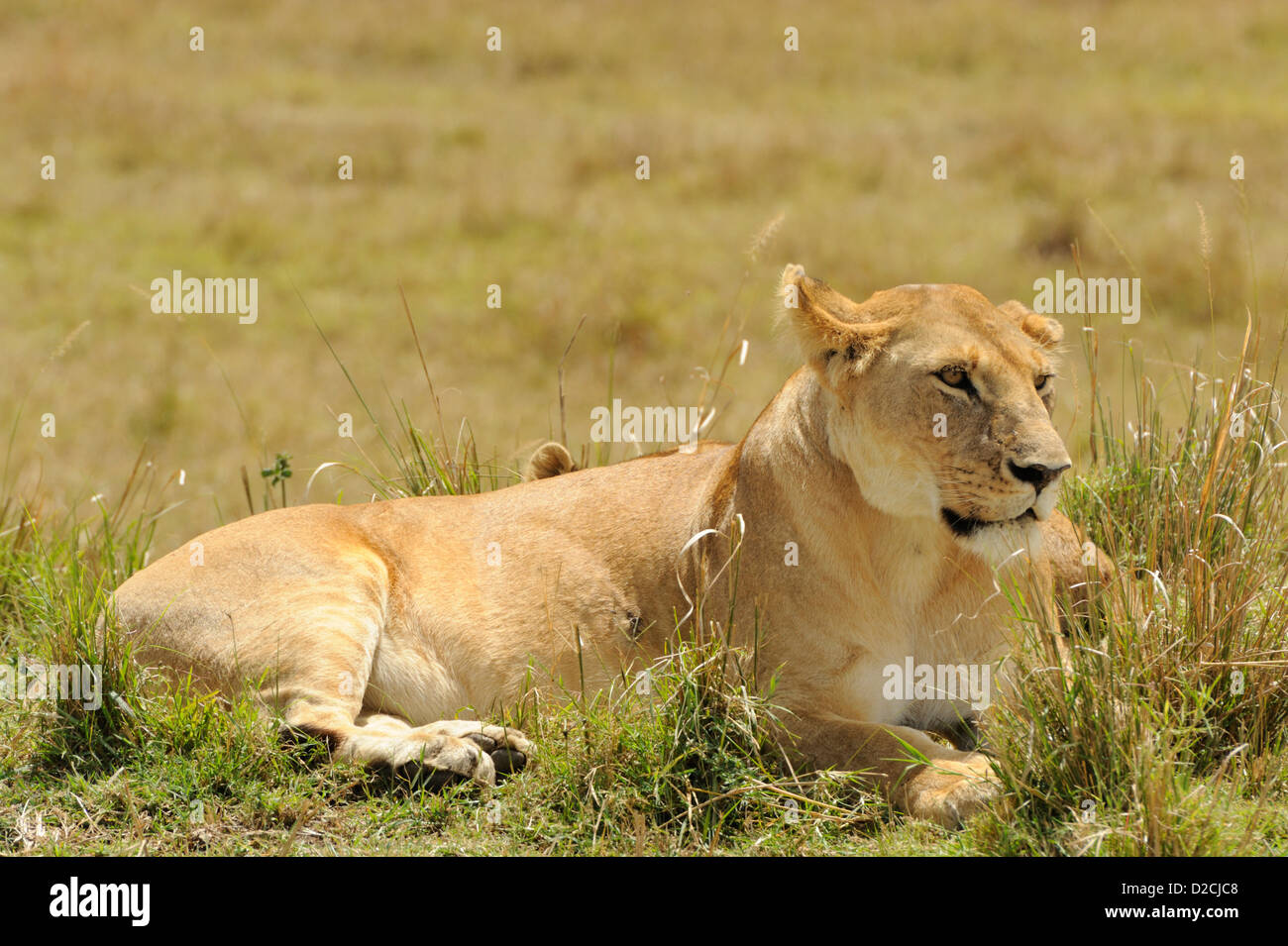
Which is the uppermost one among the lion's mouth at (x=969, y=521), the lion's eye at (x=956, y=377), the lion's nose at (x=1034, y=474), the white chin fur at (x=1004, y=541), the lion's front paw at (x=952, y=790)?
the lion's eye at (x=956, y=377)

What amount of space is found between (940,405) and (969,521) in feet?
1.13

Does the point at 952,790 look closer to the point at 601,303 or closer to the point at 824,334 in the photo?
the point at 824,334

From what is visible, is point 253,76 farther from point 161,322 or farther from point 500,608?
point 500,608

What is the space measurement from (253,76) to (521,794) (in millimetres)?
26169

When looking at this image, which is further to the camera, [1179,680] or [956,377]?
[956,377]

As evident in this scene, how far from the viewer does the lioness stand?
4.57m

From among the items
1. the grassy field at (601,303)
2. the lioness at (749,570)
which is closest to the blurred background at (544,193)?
the grassy field at (601,303)

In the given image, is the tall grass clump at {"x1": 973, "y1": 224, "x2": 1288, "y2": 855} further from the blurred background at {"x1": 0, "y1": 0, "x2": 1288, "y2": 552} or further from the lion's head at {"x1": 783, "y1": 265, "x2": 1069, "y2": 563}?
the blurred background at {"x1": 0, "y1": 0, "x2": 1288, "y2": 552}

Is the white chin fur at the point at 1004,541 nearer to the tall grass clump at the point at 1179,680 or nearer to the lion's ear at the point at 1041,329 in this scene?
the tall grass clump at the point at 1179,680

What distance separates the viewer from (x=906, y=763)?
4582mm

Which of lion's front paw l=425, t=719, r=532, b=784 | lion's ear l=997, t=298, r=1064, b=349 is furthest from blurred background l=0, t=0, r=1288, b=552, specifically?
lion's front paw l=425, t=719, r=532, b=784

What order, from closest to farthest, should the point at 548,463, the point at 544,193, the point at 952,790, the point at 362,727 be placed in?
the point at 952,790 → the point at 362,727 → the point at 548,463 → the point at 544,193

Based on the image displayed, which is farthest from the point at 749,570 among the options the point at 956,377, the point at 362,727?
the point at 362,727

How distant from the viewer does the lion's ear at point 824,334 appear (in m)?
4.74
